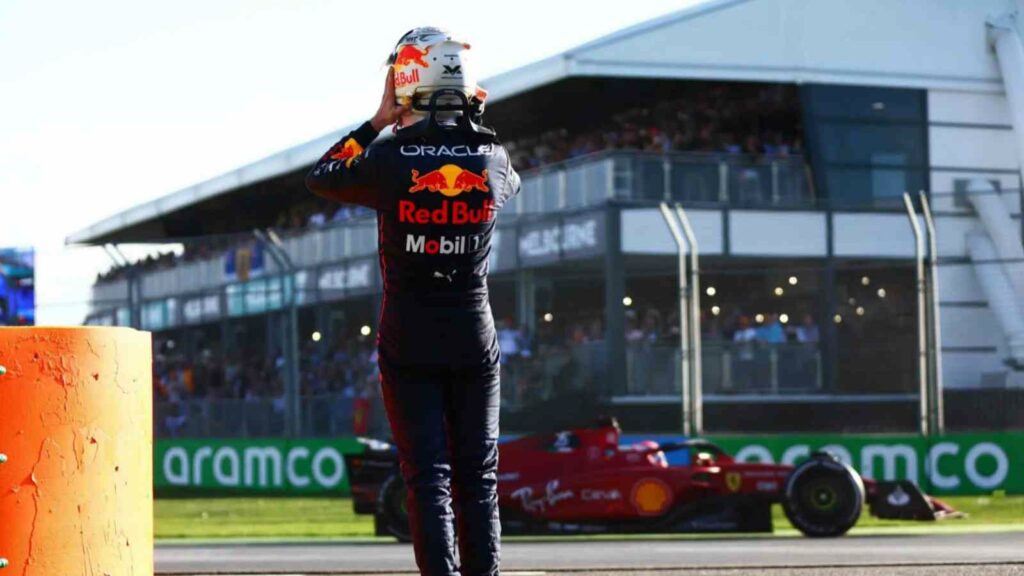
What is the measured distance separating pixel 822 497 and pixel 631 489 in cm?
139

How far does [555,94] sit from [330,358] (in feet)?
37.6

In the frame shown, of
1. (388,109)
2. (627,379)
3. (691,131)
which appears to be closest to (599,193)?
(627,379)

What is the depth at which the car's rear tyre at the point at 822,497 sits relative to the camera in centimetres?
1306

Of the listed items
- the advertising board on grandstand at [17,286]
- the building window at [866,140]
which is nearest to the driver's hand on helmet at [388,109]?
the advertising board on grandstand at [17,286]

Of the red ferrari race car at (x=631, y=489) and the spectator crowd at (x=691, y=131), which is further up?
the spectator crowd at (x=691, y=131)

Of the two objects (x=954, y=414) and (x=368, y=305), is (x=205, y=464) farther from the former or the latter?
(x=954, y=414)

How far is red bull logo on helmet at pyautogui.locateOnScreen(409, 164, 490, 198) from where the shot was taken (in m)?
4.80

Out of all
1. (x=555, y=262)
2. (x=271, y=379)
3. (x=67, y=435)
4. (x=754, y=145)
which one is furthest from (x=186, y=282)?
(x=67, y=435)

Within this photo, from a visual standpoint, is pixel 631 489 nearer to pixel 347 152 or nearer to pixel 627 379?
pixel 627 379

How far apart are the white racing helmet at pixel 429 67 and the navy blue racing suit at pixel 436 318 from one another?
4.4 inches

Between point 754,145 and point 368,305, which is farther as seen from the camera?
point 754,145

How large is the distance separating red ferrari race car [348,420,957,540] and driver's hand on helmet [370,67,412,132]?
8.42 meters

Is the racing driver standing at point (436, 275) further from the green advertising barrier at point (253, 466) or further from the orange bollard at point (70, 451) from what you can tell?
the green advertising barrier at point (253, 466)

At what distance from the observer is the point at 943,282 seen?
17.5 metres
